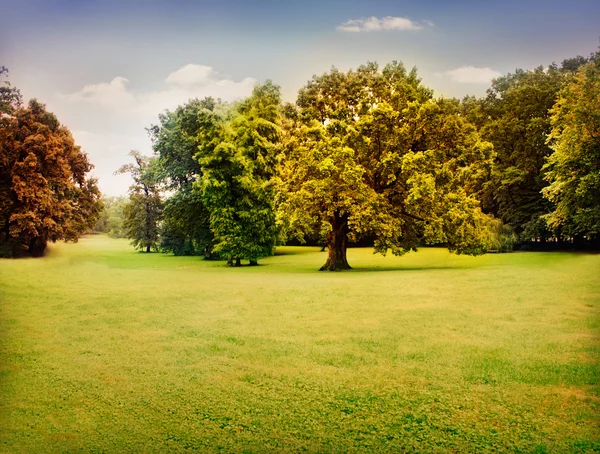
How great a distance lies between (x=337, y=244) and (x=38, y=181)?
17635 millimetres

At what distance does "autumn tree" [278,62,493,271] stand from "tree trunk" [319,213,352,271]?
0.05m

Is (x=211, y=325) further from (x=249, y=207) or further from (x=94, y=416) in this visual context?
(x=249, y=207)

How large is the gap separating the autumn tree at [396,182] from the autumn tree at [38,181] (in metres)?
12.6

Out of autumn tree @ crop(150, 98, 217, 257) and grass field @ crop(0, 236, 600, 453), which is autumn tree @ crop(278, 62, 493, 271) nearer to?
autumn tree @ crop(150, 98, 217, 257)

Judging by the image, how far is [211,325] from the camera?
962 centimetres

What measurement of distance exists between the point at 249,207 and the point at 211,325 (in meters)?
14.7

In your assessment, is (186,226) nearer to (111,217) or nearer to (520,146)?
(520,146)

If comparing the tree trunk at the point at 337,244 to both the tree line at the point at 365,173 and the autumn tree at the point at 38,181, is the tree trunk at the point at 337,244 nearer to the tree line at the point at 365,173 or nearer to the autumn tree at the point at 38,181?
the tree line at the point at 365,173

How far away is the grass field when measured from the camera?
4555mm

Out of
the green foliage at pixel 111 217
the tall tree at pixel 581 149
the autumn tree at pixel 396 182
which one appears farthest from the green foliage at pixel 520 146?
the green foliage at pixel 111 217

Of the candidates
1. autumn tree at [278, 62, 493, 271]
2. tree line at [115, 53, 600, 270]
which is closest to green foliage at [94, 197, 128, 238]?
tree line at [115, 53, 600, 270]

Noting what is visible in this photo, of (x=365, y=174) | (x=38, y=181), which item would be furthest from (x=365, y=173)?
(x=38, y=181)

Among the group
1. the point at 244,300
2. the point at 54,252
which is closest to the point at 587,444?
the point at 54,252

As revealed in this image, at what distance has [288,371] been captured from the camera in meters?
6.49
